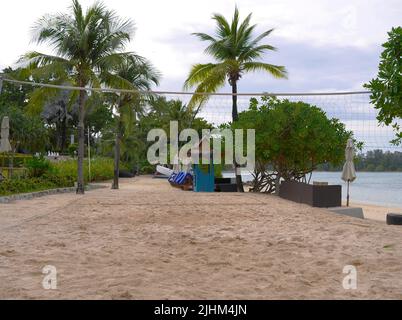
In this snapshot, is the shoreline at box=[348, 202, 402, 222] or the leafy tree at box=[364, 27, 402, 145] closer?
the leafy tree at box=[364, 27, 402, 145]

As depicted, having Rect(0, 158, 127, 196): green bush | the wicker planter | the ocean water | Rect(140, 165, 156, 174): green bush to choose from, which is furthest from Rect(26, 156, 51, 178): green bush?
Rect(140, 165, 156, 174): green bush

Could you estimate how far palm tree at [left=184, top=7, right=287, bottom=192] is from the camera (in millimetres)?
16109

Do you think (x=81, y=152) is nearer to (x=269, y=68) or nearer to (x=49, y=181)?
(x=49, y=181)

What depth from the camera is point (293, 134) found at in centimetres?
1352

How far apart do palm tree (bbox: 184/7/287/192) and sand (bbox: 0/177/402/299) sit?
8.48 metres

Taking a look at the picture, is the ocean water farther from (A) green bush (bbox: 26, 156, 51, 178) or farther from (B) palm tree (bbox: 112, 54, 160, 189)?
(A) green bush (bbox: 26, 156, 51, 178)

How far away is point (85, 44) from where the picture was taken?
14.2 meters

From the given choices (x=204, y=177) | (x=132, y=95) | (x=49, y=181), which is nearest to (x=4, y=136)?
(x=49, y=181)

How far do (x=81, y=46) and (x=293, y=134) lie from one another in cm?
676

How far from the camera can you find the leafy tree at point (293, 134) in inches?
529

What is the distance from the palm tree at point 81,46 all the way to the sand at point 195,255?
679 cm
